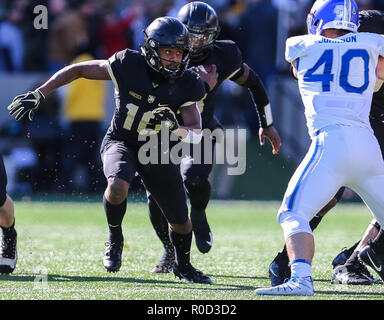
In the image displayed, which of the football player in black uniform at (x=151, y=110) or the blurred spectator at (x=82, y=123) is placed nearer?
the football player in black uniform at (x=151, y=110)

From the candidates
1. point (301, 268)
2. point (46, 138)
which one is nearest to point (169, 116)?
point (301, 268)

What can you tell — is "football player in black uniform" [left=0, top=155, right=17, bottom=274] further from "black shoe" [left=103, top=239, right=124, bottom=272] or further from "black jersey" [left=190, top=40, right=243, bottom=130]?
"black jersey" [left=190, top=40, right=243, bottom=130]

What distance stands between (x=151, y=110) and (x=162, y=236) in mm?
1029

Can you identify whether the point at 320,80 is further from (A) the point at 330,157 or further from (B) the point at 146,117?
(B) the point at 146,117

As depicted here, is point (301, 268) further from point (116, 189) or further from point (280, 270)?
point (116, 189)

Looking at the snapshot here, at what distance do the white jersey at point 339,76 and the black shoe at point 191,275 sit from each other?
1.28 m

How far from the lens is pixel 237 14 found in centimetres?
1293

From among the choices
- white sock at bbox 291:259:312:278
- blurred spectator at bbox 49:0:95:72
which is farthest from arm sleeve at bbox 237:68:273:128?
blurred spectator at bbox 49:0:95:72

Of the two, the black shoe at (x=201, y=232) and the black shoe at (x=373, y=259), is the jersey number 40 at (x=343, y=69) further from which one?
the black shoe at (x=201, y=232)

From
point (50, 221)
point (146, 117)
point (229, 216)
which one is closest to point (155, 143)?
point (146, 117)

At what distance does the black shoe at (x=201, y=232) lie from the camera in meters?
6.68

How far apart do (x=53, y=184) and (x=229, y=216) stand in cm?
314

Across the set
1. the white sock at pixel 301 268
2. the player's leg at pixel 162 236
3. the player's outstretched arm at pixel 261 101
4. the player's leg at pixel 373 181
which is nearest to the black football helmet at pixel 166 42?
the player's leg at pixel 162 236

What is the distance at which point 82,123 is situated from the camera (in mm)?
11781
